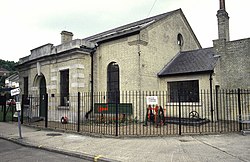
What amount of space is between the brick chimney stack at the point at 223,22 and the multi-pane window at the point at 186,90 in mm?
4307

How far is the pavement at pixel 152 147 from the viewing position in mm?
6445

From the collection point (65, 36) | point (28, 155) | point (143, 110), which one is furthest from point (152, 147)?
point (65, 36)

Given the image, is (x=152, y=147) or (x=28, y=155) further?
(x=152, y=147)

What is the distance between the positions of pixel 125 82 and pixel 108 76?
1.81m

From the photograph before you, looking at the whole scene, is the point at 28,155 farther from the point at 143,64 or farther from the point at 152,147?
the point at 143,64

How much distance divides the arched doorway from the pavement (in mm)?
5654

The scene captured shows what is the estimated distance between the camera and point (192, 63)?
16047 millimetres

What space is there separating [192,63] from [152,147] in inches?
394

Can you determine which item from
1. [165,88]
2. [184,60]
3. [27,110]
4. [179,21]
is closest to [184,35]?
[179,21]

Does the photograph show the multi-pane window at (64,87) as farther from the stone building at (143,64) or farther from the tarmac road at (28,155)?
the tarmac road at (28,155)

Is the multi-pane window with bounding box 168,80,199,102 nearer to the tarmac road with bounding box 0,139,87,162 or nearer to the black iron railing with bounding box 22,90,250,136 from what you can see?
the black iron railing with bounding box 22,90,250,136

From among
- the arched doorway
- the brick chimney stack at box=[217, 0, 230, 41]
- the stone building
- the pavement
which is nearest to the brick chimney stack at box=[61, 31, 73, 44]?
the stone building

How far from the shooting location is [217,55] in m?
15.8

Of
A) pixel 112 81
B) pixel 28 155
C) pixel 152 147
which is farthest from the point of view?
pixel 112 81
